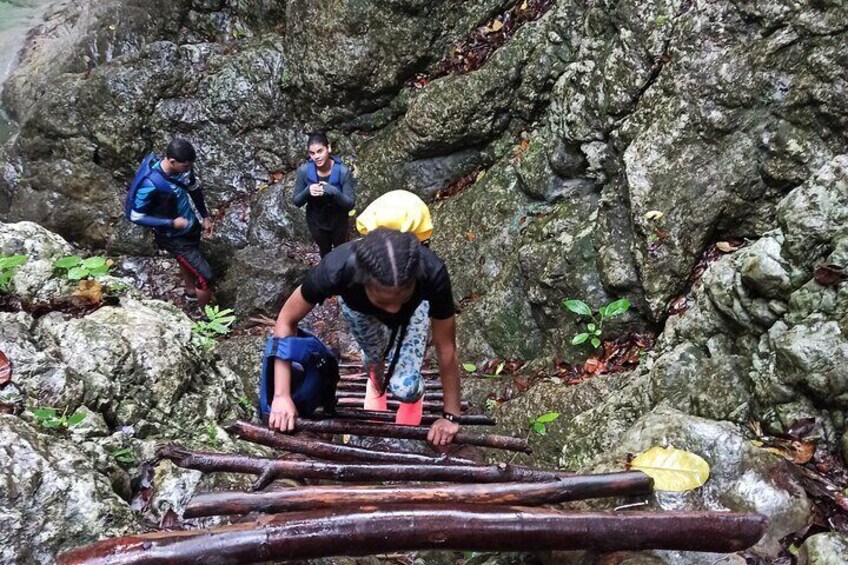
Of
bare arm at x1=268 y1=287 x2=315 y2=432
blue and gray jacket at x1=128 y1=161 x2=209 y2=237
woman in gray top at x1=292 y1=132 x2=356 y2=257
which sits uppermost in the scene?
woman in gray top at x1=292 y1=132 x2=356 y2=257

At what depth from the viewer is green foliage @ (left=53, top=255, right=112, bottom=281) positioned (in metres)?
4.03

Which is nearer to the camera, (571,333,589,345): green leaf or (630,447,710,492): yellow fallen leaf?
(630,447,710,492): yellow fallen leaf

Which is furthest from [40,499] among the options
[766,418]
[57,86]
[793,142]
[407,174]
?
[57,86]

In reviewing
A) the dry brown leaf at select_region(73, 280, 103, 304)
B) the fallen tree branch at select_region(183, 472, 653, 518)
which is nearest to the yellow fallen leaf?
the fallen tree branch at select_region(183, 472, 653, 518)

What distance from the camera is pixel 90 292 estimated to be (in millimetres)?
4035

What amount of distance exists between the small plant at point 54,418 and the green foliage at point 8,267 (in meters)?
1.10

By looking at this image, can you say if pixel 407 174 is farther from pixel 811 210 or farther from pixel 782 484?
pixel 782 484

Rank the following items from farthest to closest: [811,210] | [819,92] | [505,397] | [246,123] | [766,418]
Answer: [246,123]
[505,397]
[819,92]
[811,210]
[766,418]

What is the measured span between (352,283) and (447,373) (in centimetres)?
86

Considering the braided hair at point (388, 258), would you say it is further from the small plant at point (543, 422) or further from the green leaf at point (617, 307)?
the green leaf at point (617, 307)

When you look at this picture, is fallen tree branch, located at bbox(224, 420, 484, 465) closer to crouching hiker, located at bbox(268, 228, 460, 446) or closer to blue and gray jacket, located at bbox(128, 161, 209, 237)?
crouching hiker, located at bbox(268, 228, 460, 446)

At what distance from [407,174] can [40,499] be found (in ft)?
21.6

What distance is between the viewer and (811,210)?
3.51 meters

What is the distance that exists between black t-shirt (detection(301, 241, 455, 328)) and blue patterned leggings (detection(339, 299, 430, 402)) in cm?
23
